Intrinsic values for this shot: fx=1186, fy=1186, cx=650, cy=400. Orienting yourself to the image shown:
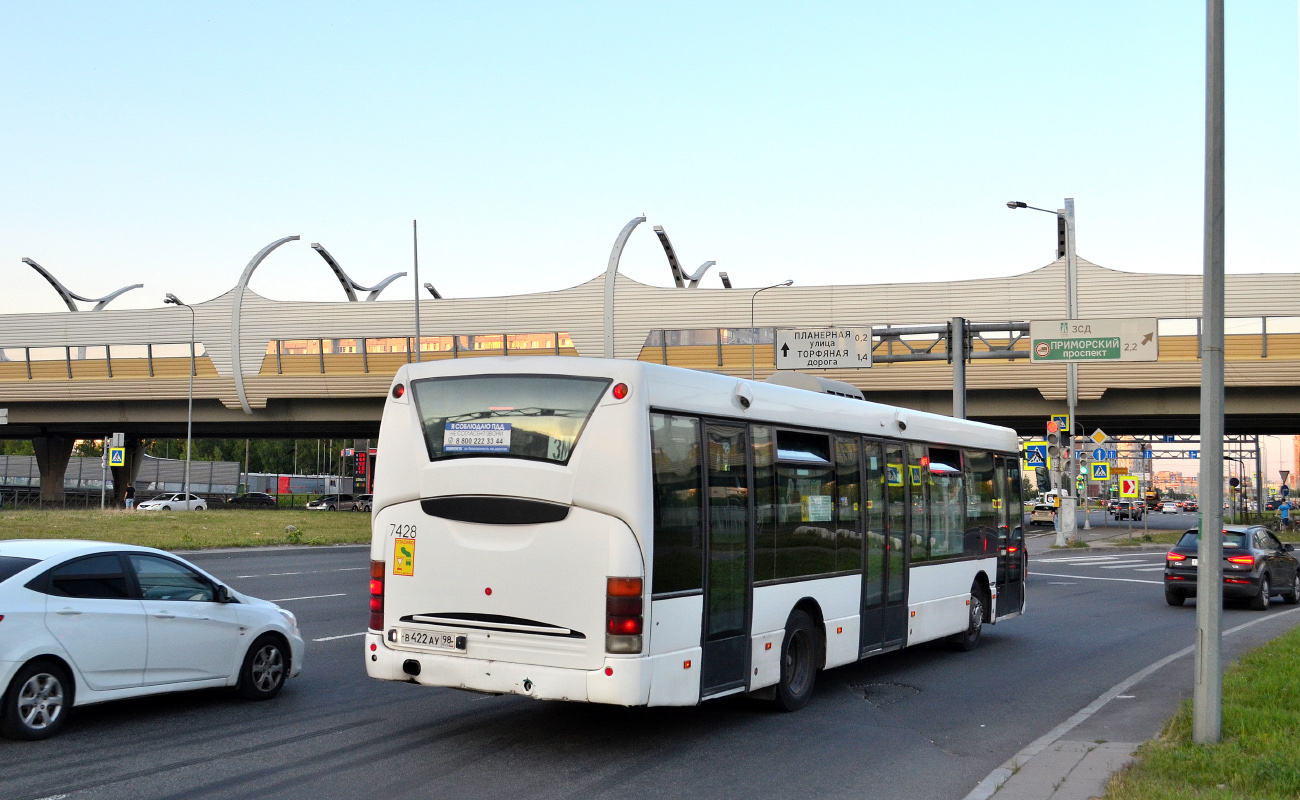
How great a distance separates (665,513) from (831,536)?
10.3 feet

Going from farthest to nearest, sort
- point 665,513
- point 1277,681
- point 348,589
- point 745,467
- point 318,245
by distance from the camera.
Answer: point 318,245
point 348,589
point 1277,681
point 745,467
point 665,513

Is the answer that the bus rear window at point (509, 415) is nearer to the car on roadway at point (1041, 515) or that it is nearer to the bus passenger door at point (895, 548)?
the bus passenger door at point (895, 548)

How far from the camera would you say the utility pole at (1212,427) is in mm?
8414

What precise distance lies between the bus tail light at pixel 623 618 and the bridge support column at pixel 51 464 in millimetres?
67386

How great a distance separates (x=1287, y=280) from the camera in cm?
4241

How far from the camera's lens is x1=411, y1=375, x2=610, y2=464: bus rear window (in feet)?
28.2

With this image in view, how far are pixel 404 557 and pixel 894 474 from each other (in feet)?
19.4

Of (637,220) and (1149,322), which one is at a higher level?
(637,220)

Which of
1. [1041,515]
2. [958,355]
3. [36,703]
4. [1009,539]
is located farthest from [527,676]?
[1041,515]

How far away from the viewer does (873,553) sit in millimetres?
12109

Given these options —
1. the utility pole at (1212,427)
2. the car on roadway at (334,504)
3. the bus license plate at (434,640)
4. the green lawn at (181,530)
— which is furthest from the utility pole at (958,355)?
the car on roadway at (334,504)

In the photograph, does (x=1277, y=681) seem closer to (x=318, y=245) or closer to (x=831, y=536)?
(x=831, y=536)

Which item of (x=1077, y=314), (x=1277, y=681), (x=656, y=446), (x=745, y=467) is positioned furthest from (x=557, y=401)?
(x=1077, y=314)

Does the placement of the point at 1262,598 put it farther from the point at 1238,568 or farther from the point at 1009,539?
the point at 1009,539
